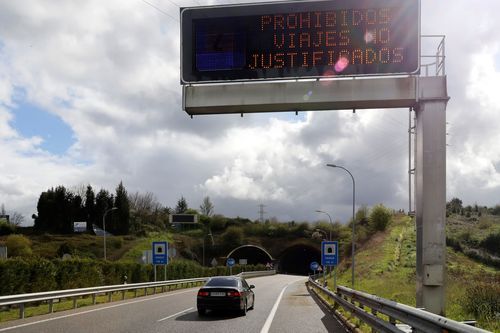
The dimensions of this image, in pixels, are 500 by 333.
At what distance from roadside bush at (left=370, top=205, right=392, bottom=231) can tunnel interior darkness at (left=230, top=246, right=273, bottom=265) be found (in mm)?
38474

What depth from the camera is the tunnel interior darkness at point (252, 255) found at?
115m

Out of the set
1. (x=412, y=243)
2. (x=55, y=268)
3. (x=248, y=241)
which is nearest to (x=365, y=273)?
(x=412, y=243)

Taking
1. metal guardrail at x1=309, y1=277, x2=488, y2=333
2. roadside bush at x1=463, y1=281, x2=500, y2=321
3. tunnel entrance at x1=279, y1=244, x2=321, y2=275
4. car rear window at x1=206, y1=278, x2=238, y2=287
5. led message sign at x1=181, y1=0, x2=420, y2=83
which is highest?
led message sign at x1=181, y1=0, x2=420, y2=83

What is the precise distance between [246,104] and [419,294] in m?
6.99

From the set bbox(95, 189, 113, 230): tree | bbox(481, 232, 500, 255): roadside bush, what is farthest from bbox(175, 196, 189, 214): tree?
bbox(481, 232, 500, 255): roadside bush

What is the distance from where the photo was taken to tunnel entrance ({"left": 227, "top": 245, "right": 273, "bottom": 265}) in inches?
4434

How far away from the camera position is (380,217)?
262 feet

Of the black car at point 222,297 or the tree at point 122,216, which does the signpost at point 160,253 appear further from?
the tree at point 122,216

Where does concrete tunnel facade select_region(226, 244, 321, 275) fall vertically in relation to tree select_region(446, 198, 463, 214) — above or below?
below

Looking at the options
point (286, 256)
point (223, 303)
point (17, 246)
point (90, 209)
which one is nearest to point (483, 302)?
point (223, 303)

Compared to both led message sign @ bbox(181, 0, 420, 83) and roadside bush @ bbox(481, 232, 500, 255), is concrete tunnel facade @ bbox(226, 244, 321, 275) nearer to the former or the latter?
roadside bush @ bbox(481, 232, 500, 255)

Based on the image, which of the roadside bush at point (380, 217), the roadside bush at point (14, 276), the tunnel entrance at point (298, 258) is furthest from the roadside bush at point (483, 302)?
the tunnel entrance at point (298, 258)

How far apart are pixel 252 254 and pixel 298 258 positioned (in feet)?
43.7

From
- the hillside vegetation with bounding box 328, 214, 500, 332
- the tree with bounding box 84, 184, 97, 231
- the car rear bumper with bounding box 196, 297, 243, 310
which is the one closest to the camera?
the hillside vegetation with bounding box 328, 214, 500, 332
